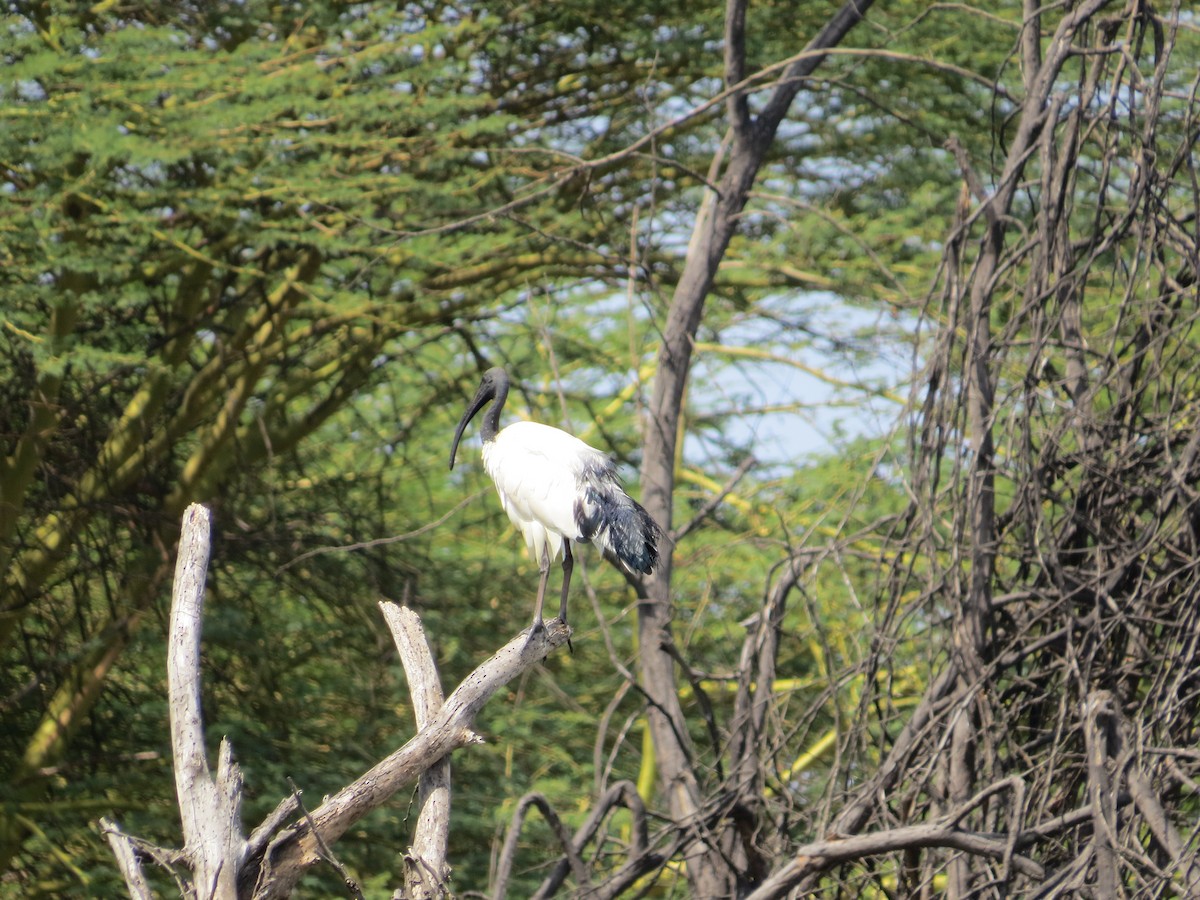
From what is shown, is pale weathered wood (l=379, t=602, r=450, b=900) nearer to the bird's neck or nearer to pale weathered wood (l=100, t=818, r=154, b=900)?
pale weathered wood (l=100, t=818, r=154, b=900)

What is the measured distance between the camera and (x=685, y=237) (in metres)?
9.75

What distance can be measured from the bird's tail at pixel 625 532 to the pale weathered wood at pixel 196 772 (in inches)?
58.8

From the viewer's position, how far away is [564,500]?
4.79m

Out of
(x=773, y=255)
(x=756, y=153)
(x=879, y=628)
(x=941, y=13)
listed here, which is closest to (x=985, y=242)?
(x=879, y=628)

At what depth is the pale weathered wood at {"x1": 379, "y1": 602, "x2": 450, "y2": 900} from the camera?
3471 mm

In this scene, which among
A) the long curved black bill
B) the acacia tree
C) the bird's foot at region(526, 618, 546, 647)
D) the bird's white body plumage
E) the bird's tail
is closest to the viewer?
the bird's foot at region(526, 618, 546, 647)

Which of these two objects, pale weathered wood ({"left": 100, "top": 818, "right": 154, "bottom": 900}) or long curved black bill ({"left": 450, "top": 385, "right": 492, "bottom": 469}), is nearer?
pale weathered wood ({"left": 100, "top": 818, "right": 154, "bottom": 900})

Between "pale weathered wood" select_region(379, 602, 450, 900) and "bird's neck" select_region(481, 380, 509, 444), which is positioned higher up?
"bird's neck" select_region(481, 380, 509, 444)

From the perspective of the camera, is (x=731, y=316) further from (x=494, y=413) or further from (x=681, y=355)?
(x=494, y=413)

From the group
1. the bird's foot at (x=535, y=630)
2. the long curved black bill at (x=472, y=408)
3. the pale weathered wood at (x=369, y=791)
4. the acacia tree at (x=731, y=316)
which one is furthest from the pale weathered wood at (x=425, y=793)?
the long curved black bill at (x=472, y=408)

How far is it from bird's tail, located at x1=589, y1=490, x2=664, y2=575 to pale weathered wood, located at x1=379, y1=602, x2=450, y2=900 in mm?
851

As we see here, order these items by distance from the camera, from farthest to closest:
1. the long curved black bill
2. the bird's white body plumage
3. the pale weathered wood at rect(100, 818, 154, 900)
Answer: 1. the long curved black bill
2. the bird's white body plumage
3. the pale weathered wood at rect(100, 818, 154, 900)

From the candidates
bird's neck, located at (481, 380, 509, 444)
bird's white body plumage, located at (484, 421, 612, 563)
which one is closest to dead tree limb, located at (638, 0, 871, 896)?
bird's neck, located at (481, 380, 509, 444)

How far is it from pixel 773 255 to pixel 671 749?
382 centimetres
